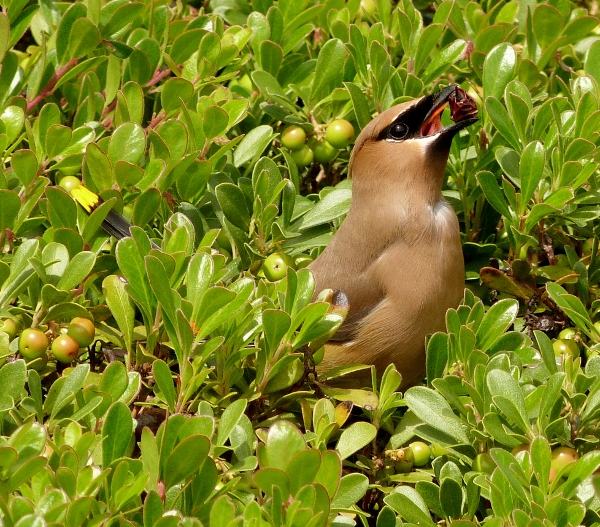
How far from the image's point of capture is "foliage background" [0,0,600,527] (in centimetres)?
207

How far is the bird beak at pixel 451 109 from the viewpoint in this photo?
3.33 meters

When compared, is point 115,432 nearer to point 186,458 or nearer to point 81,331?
point 186,458

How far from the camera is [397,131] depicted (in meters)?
3.58

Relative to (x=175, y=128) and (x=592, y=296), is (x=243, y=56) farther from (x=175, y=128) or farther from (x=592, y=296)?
(x=592, y=296)

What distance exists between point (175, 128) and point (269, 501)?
4.35 ft

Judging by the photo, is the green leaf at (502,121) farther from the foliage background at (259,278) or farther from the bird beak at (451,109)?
the bird beak at (451,109)

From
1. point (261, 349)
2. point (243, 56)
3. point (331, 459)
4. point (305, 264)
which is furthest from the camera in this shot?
point (243, 56)

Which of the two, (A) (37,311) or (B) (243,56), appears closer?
(A) (37,311)

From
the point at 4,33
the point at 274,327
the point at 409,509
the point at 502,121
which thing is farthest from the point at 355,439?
the point at 4,33

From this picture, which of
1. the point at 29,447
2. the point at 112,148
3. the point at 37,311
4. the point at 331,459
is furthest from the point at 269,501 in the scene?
the point at 112,148

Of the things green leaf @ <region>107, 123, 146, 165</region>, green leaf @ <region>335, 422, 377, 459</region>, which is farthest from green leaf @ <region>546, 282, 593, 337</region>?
green leaf @ <region>107, 123, 146, 165</region>

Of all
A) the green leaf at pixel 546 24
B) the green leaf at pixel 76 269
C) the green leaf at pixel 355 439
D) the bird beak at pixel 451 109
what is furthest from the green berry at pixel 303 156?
the green leaf at pixel 355 439

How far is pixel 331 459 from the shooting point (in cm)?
202

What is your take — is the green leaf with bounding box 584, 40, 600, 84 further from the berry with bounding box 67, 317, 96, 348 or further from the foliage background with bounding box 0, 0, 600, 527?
the berry with bounding box 67, 317, 96, 348
